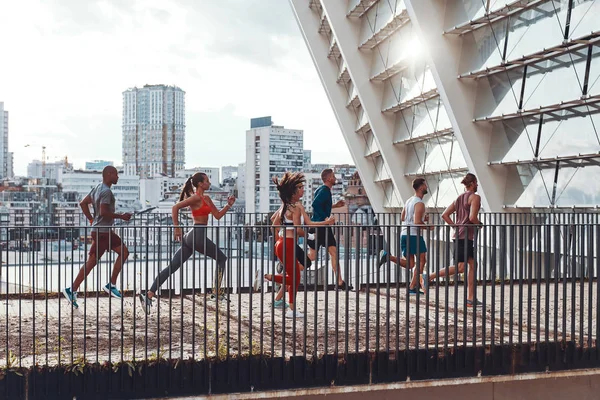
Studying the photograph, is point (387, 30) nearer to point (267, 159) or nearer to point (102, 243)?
point (102, 243)

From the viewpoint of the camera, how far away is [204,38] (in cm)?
17862

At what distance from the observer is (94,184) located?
631 feet

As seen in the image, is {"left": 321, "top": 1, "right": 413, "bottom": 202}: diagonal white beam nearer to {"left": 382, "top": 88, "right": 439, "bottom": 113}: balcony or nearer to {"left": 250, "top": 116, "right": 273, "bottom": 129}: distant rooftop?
{"left": 382, "top": 88, "right": 439, "bottom": 113}: balcony

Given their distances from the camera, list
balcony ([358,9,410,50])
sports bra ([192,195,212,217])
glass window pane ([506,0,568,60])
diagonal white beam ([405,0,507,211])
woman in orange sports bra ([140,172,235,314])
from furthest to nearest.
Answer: balcony ([358,9,410,50]), diagonal white beam ([405,0,507,211]), glass window pane ([506,0,568,60]), sports bra ([192,195,212,217]), woman in orange sports bra ([140,172,235,314])

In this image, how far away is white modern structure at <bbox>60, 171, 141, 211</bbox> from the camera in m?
185

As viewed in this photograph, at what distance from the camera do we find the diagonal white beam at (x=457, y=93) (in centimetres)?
2045

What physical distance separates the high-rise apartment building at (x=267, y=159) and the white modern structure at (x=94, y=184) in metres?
32.1

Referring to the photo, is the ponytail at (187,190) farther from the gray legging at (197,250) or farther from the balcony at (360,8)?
the balcony at (360,8)

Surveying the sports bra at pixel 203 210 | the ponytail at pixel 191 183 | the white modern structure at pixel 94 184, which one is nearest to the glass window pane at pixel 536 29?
the ponytail at pixel 191 183

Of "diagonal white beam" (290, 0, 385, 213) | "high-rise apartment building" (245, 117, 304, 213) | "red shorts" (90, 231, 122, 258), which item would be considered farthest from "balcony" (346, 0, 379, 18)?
"high-rise apartment building" (245, 117, 304, 213)

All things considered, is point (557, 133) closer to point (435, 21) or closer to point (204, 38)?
point (435, 21)

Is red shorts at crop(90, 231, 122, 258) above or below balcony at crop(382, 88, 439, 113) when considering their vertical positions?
below

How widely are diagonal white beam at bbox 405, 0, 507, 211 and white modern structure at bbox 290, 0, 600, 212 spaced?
28 millimetres

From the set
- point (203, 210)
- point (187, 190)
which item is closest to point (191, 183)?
point (187, 190)
